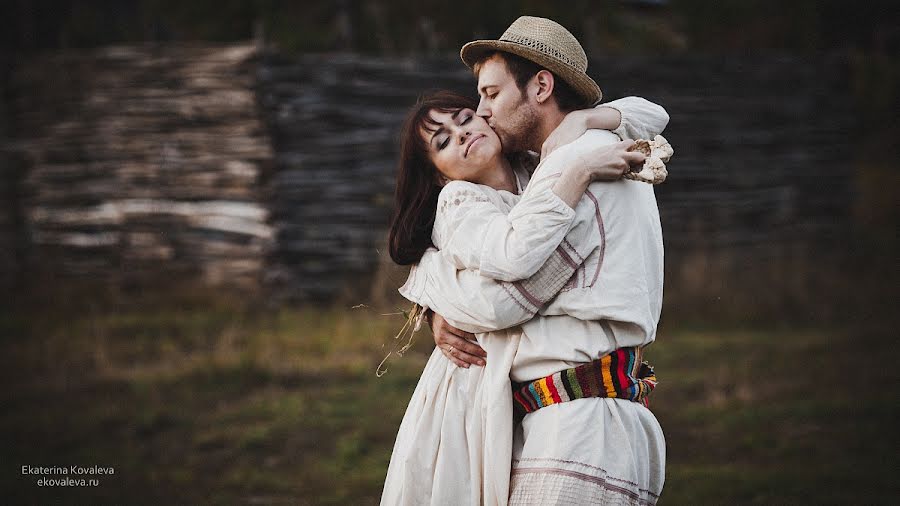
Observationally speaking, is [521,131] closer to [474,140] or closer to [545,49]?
[474,140]

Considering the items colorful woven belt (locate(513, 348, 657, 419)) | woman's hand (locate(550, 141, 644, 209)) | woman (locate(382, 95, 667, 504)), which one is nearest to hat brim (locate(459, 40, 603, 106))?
woman (locate(382, 95, 667, 504))

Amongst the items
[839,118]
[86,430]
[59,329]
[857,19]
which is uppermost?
[857,19]

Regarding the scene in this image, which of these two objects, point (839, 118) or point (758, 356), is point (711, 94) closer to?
point (839, 118)

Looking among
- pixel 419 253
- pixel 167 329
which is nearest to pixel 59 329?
pixel 167 329

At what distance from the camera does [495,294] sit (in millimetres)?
2482

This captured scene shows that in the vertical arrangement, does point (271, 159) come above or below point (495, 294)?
below

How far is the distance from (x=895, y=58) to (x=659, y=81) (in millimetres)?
3660

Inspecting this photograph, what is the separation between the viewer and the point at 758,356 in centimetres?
714

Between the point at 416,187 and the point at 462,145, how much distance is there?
0.71ft

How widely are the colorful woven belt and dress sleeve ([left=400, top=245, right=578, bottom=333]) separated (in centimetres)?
18

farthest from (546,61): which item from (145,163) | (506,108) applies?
(145,163)

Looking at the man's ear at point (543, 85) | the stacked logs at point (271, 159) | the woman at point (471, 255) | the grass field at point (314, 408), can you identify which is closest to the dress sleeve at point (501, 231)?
the woman at point (471, 255)

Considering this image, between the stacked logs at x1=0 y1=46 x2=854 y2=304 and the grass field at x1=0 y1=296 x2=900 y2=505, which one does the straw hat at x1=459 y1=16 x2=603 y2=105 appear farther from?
the stacked logs at x1=0 y1=46 x2=854 y2=304

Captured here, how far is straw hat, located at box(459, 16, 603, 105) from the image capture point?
2666mm
